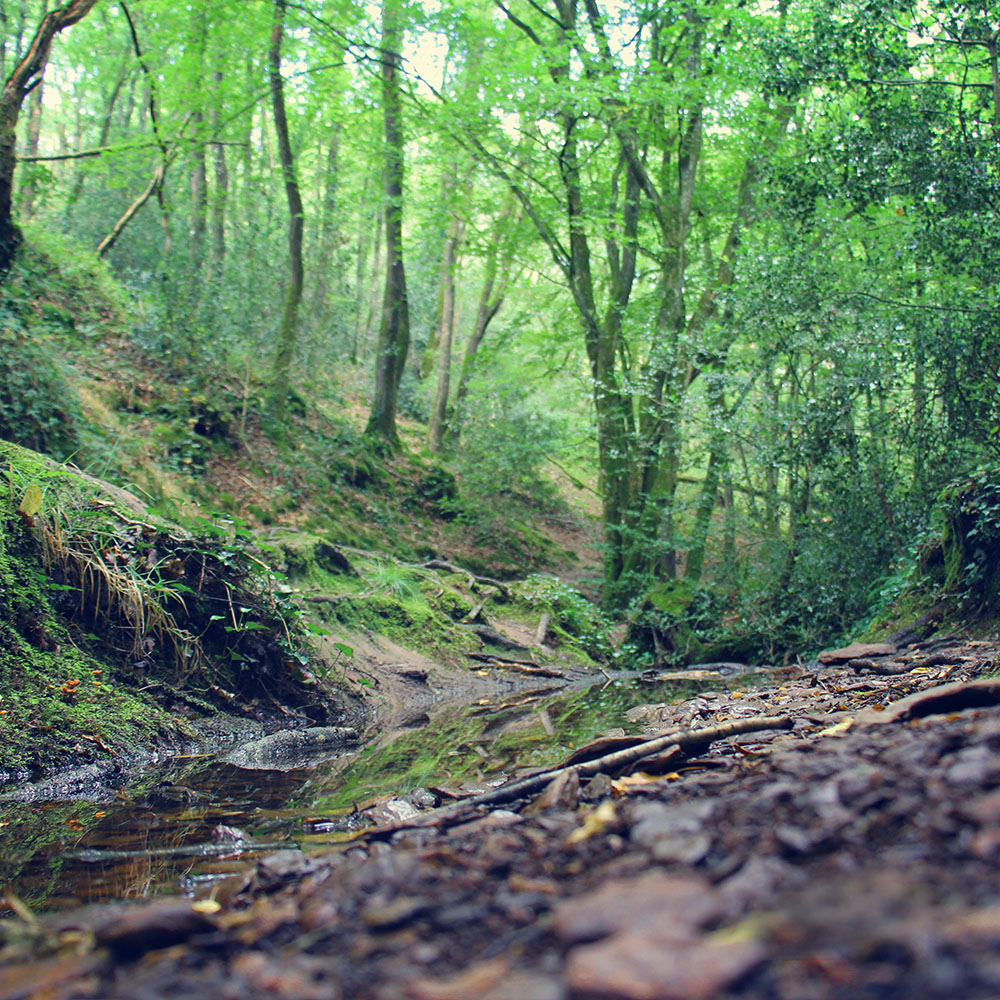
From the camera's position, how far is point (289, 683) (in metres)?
6.41

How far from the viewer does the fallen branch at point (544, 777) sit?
2.72 metres

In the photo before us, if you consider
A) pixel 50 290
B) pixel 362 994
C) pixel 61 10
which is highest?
pixel 61 10

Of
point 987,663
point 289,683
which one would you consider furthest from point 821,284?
point 289,683

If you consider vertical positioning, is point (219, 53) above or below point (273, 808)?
above

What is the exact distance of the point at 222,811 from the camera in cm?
374

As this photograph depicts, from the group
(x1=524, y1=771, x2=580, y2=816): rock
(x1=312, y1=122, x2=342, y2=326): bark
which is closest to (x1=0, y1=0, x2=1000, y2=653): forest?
(x1=312, y1=122, x2=342, y2=326): bark

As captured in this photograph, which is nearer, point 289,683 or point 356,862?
point 356,862

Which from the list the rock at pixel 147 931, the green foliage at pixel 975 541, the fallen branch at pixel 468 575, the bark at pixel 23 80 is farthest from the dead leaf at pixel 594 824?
the fallen branch at pixel 468 575

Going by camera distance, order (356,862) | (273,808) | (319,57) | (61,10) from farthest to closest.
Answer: (319,57) → (61,10) → (273,808) → (356,862)

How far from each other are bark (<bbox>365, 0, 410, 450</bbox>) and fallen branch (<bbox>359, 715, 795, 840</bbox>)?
13.2 meters

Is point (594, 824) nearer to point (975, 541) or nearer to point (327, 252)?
point (975, 541)

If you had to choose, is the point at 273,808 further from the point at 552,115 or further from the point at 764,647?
the point at 552,115

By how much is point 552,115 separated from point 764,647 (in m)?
9.15

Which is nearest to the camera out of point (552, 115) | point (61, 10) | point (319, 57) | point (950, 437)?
point (61, 10)
